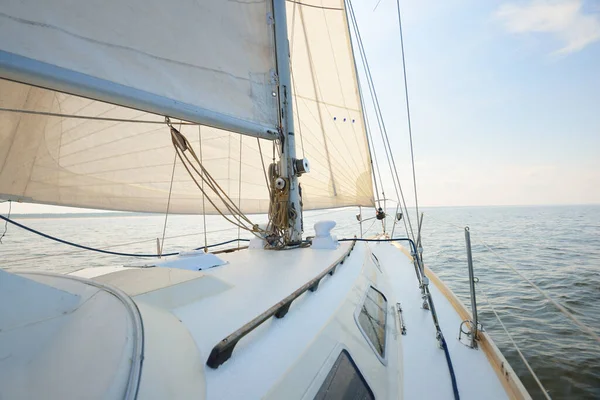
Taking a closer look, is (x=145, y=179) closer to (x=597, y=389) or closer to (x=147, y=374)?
(x=147, y=374)

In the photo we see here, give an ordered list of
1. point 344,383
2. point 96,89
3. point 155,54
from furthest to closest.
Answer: point 155,54, point 96,89, point 344,383

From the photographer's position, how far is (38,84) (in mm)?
1558

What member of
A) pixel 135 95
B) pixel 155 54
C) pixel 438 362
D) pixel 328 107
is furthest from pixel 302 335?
pixel 328 107

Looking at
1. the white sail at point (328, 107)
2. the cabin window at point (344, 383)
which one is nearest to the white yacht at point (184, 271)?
the cabin window at point (344, 383)

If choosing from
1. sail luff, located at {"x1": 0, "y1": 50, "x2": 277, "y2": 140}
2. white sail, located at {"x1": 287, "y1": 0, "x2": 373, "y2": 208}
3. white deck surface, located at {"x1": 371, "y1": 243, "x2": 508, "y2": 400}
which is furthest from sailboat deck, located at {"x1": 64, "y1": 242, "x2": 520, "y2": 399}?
white sail, located at {"x1": 287, "y1": 0, "x2": 373, "y2": 208}

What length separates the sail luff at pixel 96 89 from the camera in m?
1.45

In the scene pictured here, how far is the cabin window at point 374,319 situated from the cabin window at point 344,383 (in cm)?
41

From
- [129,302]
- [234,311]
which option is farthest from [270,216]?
[129,302]

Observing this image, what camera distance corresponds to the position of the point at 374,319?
2.28m

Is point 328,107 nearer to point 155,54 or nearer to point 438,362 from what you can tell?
point 155,54

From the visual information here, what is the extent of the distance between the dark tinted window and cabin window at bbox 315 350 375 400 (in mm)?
433

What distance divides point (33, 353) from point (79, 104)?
3.02 meters

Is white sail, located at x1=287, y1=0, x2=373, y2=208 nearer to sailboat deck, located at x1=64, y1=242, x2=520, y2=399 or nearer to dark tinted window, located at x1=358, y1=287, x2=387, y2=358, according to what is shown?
sailboat deck, located at x1=64, y1=242, x2=520, y2=399

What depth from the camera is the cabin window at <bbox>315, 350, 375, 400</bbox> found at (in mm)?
1280
